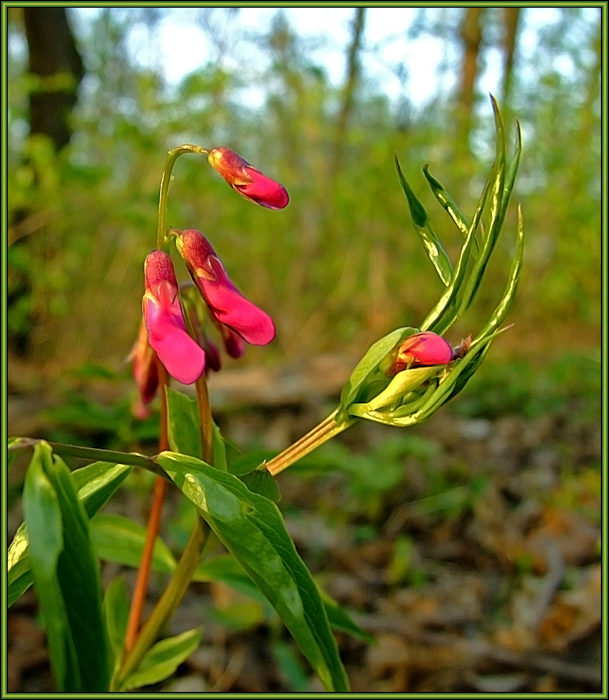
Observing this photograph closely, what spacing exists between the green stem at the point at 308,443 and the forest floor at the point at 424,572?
0.19 meters

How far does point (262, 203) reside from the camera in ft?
2.24

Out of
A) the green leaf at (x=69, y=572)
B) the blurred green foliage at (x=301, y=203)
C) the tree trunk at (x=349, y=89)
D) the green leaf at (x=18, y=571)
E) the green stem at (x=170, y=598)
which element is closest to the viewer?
the green leaf at (x=69, y=572)

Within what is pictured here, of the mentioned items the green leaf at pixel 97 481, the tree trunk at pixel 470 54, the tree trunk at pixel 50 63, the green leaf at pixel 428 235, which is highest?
the tree trunk at pixel 470 54

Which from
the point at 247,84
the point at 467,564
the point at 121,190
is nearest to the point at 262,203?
the point at 467,564

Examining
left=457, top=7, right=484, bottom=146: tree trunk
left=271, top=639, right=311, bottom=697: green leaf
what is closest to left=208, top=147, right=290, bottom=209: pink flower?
left=271, top=639, right=311, bottom=697: green leaf

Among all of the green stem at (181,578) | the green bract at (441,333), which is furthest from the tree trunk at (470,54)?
the green stem at (181,578)

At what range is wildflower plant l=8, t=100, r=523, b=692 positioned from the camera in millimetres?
459

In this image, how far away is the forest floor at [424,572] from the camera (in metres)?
1.48

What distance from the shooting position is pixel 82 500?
59 cm

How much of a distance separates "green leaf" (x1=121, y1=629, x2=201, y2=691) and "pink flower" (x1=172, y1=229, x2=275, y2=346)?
0.43 metres

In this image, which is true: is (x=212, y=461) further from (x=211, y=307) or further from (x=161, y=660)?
(x=161, y=660)

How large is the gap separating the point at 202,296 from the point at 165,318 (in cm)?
5

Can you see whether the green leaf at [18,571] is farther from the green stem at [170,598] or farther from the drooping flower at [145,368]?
the drooping flower at [145,368]

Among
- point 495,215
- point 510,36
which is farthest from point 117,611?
point 510,36
